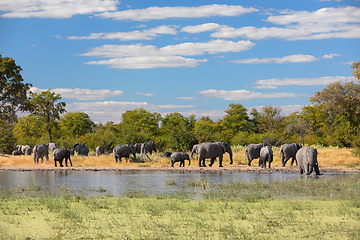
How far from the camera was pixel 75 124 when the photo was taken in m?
99.1

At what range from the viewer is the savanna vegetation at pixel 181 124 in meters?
42.3

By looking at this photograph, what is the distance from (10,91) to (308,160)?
1177 inches

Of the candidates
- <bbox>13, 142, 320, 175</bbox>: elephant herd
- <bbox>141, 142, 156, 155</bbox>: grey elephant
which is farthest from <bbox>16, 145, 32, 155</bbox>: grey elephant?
<bbox>141, 142, 156, 155</bbox>: grey elephant

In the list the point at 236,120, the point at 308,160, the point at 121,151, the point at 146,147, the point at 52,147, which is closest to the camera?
the point at 308,160

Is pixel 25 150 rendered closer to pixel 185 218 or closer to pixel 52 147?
pixel 52 147

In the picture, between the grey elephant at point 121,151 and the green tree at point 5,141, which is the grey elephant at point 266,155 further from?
the green tree at point 5,141

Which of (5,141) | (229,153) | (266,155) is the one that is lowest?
(266,155)

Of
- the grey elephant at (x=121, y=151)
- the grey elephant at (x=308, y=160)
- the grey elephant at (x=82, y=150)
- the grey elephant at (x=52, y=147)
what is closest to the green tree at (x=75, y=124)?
the grey elephant at (x=52, y=147)

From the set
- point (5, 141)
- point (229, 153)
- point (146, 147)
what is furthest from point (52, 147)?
point (229, 153)

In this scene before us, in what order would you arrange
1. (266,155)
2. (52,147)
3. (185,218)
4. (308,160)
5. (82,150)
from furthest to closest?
(52,147) < (82,150) < (266,155) < (308,160) < (185,218)

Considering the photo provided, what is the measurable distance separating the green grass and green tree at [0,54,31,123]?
29.2 metres

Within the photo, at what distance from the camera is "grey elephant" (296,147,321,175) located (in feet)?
78.8

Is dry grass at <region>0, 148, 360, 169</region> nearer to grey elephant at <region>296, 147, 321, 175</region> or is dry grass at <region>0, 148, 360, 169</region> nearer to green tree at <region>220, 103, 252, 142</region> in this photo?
grey elephant at <region>296, 147, 321, 175</region>

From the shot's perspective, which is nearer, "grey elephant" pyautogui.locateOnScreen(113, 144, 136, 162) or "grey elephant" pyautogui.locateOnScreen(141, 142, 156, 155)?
"grey elephant" pyautogui.locateOnScreen(113, 144, 136, 162)
